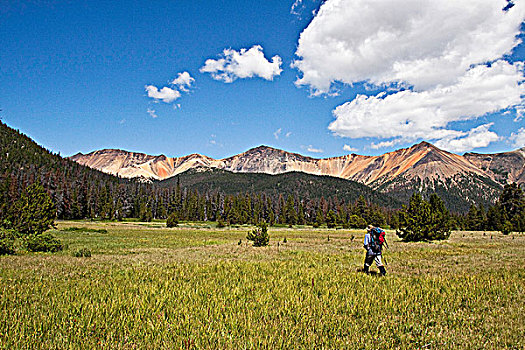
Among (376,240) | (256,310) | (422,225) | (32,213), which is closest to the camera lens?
(256,310)

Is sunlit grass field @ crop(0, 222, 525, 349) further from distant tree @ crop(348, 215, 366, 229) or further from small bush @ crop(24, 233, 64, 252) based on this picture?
distant tree @ crop(348, 215, 366, 229)

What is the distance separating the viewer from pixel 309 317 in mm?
7754

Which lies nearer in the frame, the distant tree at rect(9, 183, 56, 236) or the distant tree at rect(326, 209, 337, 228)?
the distant tree at rect(9, 183, 56, 236)

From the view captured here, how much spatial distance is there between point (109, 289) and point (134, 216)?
14723 cm

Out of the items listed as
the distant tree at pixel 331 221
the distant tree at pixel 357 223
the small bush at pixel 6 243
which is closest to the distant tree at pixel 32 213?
the small bush at pixel 6 243

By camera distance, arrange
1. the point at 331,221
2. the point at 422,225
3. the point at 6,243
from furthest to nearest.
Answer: the point at 331,221, the point at 422,225, the point at 6,243

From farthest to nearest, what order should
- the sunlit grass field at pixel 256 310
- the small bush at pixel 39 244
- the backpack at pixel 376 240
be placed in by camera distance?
the small bush at pixel 39 244, the backpack at pixel 376 240, the sunlit grass field at pixel 256 310

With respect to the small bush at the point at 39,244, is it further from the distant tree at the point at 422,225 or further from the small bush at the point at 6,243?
the distant tree at the point at 422,225

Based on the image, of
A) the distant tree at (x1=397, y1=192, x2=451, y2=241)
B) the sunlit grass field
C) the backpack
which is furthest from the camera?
the distant tree at (x1=397, y1=192, x2=451, y2=241)

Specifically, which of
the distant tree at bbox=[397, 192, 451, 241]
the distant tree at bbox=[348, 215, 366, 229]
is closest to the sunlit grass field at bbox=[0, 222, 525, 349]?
the distant tree at bbox=[397, 192, 451, 241]

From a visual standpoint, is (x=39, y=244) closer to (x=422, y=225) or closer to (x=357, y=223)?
(x=422, y=225)

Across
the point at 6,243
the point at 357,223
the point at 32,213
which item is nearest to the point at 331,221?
the point at 357,223

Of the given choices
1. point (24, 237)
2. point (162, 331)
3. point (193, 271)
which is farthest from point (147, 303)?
point (24, 237)

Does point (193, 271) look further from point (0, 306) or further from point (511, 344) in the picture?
point (511, 344)
